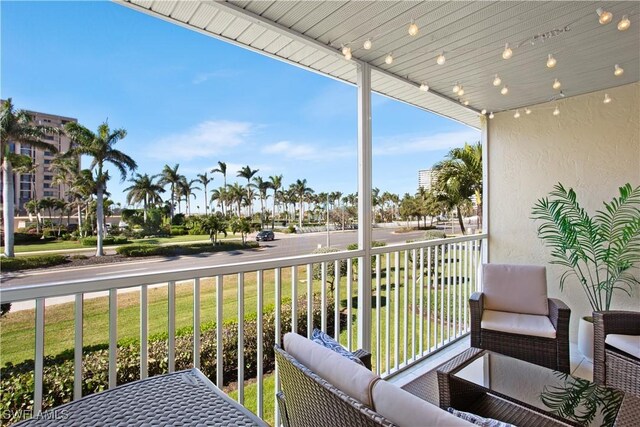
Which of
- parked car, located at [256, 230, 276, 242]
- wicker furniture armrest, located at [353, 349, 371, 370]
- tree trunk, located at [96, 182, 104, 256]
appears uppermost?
tree trunk, located at [96, 182, 104, 256]

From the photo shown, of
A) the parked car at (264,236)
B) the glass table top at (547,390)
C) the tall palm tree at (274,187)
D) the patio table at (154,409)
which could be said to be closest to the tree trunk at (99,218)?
the patio table at (154,409)

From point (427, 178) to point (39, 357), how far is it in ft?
12.0

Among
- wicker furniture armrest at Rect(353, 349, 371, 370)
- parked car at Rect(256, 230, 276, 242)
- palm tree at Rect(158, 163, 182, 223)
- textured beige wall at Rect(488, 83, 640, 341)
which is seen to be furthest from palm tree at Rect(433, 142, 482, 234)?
palm tree at Rect(158, 163, 182, 223)

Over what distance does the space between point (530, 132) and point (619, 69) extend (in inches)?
46.6

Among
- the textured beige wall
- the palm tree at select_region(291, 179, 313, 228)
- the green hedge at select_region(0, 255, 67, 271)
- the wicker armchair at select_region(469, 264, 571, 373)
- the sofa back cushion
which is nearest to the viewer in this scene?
the green hedge at select_region(0, 255, 67, 271)

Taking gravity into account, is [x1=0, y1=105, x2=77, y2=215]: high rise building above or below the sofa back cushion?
above

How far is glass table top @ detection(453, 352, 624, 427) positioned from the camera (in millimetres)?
1574

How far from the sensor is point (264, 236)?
2129 millimetres

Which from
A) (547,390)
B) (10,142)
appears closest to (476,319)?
(547,390)

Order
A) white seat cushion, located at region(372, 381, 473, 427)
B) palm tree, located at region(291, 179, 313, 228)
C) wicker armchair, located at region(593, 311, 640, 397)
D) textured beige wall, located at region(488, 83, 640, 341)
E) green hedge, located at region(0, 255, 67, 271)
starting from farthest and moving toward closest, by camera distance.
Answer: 1. textured beige wall, located at region(488, 83, 640, 341)
2. palm tree, located at region(291, 179, 313, 228)
3. wicker armchair, located at region(593, 311, 640, 397)
4. green hedge, located at region(0, 255, 67, 271)
5. white seat cushion, located at region(372, 381, 473, 427)

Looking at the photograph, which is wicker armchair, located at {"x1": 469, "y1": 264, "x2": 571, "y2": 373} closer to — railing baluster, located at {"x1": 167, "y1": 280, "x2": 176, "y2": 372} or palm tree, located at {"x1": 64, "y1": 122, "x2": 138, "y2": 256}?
railing baluster, located at {"x1": 167, "y1": 280, "x2": 176, "y2": 372}

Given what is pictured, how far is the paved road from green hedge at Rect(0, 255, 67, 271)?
0.03 meters

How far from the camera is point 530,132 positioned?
3.84 metres

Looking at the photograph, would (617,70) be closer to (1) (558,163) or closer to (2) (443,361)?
(1) (558,163)
